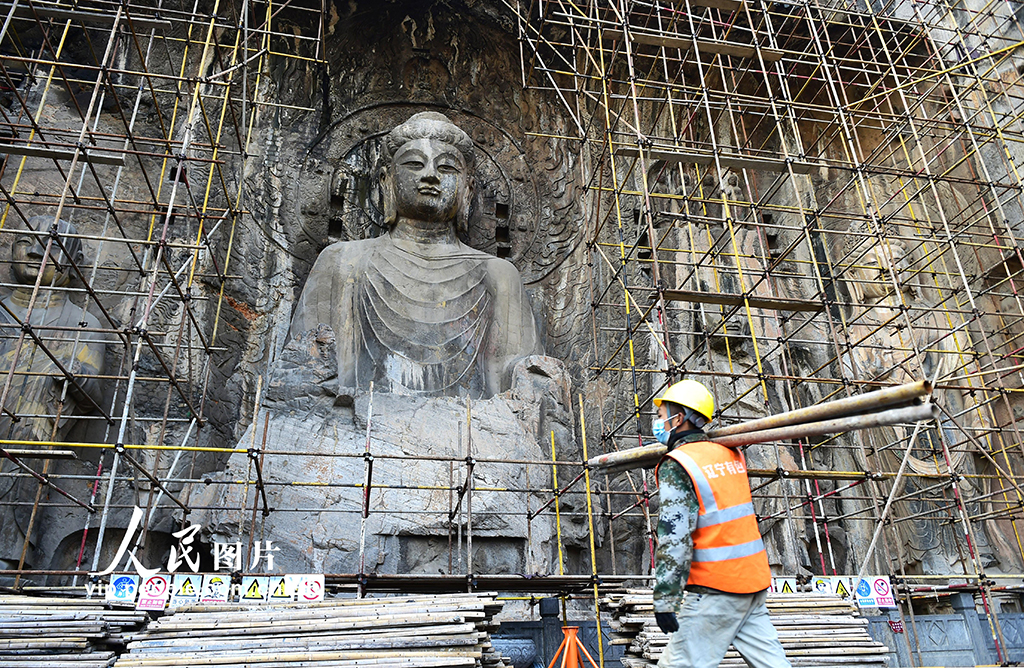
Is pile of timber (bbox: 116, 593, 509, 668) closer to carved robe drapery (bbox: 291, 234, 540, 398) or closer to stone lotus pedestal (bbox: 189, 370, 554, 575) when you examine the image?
stone lotus pedestal (bbox: 189, 370, 554, 575)

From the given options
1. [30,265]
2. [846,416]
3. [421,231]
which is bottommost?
[846,416]

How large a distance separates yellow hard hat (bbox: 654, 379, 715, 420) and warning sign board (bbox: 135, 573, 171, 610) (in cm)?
318

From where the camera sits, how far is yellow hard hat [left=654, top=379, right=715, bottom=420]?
11.6ft

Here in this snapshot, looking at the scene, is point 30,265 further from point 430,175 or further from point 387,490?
point 430,175

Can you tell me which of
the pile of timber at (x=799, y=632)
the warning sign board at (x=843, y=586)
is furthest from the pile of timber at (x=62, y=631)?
the warning sign board at (x=843, y=586)

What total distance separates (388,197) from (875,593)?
256 inches

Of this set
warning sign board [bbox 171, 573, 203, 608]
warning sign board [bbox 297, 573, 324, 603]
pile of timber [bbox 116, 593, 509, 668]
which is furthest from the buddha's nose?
pile of timber [bbox 116, 593, 509, 668]

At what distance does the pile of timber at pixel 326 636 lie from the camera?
3.93 metres

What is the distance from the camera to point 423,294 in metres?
8.60

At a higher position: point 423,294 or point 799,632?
point 423,294

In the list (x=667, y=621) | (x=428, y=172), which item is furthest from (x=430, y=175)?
(x=667, y=621)

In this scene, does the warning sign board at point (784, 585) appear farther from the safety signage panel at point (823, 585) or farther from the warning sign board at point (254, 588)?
the warning sign board at point (254, 588)

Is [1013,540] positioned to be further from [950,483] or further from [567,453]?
[567,453]

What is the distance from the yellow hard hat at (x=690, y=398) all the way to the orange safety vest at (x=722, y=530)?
24 centimetres
